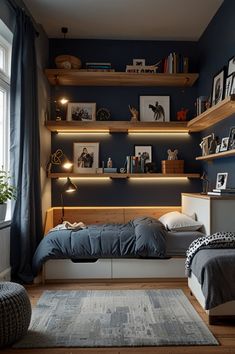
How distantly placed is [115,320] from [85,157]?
8.10 ft

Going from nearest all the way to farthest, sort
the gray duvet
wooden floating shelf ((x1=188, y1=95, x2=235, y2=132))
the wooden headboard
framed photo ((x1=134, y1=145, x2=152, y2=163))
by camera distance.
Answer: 1. the gray duvet
2. wooden floating shelf ((x1=188, y1=95, x2=235, y2=132))
3. the wooden headboard
4. framed photo ((x1=134, y1=145, x2=152, y2=163))

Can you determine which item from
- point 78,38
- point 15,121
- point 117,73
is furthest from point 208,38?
point 15,121

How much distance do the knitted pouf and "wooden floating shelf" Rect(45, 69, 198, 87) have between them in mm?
2875

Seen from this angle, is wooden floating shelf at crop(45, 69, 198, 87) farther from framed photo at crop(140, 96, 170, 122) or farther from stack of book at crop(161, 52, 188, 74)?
framed photo at crop(140, 96, 170, 122)

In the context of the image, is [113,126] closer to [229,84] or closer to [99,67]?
[99,67]

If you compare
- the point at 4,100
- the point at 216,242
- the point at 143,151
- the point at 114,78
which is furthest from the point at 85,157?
the point at 216,242

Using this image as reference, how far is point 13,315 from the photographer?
84.6 inches

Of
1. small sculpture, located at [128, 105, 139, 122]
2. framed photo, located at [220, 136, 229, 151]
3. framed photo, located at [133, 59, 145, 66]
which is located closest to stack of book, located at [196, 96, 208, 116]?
framed photo, located at [220, 136, 229, 151]

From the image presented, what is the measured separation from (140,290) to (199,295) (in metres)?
0.72

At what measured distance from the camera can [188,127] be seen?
4410mm

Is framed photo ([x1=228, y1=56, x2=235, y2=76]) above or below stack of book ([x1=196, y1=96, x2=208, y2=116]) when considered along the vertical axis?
above

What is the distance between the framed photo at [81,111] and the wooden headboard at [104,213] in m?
1.21

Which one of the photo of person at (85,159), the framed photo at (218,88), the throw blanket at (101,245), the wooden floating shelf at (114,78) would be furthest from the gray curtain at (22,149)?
the framed photo at (218,88)

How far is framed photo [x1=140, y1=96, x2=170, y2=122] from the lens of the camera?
15.0 feet
